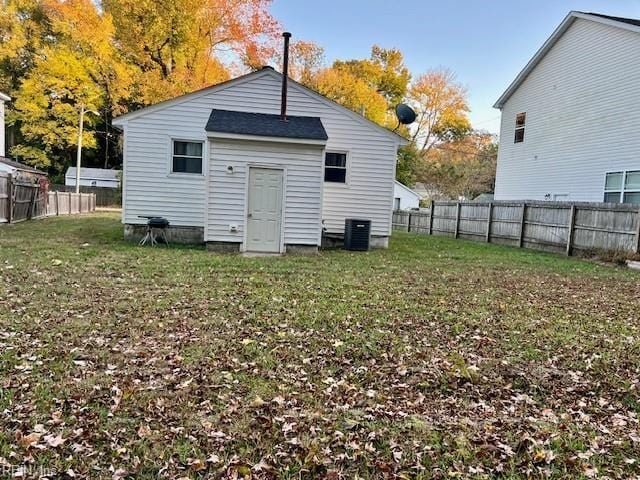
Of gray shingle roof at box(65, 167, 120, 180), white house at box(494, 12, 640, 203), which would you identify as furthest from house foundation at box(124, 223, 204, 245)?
gray shingle roof at box(65, 167, 120, 180)

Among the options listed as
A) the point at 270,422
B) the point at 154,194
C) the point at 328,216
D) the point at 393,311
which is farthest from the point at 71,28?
the point at 270,422

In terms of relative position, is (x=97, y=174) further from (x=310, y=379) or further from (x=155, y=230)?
(x=310, y=379)

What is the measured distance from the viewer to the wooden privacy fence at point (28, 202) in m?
16.2

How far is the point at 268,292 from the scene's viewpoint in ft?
22.4

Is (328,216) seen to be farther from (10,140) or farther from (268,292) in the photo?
(10,140)

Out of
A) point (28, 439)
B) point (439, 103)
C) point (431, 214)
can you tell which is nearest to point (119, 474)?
point (28, 439)

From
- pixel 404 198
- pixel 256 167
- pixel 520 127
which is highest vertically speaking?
pixel 520 127

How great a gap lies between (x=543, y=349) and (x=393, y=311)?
1.86 metres

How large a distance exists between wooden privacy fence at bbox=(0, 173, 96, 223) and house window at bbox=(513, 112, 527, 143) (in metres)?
19.8

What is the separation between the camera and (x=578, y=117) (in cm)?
1598

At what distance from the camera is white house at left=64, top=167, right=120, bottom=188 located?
41656 mm

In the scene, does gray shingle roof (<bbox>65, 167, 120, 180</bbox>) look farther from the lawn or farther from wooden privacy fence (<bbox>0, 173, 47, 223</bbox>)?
the lawn

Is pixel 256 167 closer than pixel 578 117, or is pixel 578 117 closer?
pixel 256 167

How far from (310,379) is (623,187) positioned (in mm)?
14140
